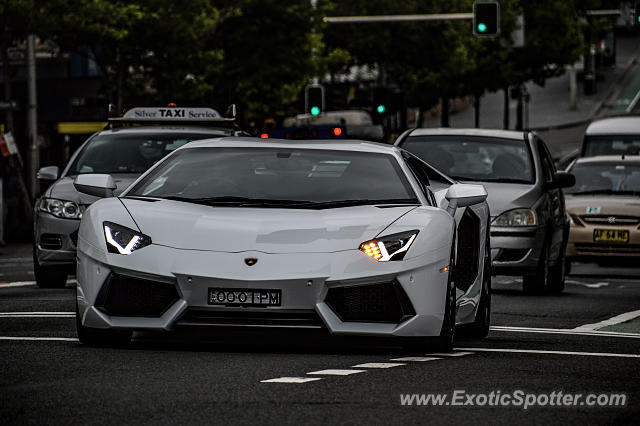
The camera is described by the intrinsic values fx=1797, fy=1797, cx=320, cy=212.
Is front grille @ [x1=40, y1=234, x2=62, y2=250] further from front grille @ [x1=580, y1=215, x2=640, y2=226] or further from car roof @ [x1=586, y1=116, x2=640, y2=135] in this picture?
car roof @ [x1=586, y1=116, x2=640, y2=135]

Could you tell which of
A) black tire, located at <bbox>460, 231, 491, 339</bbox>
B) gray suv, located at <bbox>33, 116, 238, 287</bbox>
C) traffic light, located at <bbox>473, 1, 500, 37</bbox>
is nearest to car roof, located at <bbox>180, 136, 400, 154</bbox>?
black tire, located at <bbox>460, 231, 491, 339</bbox>

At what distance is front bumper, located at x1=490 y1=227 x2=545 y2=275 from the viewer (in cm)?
1905

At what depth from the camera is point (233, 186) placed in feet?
36.4

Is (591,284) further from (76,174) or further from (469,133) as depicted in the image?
(76,174)

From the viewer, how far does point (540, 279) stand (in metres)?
19.1

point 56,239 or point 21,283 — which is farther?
point 21,283

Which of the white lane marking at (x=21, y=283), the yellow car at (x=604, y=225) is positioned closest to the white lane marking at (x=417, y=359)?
the white lane marking at (x=21, y=283)

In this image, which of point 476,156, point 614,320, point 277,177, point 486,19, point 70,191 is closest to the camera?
point 277,177

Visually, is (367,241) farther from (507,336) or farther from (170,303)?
(507,336)

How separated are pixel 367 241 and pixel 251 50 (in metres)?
41.0

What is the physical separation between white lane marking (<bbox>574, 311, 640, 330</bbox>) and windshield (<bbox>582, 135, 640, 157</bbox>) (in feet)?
72.0

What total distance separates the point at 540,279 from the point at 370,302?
9236mm

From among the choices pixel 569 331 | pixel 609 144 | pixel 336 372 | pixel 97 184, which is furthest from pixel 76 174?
pixel 609 144

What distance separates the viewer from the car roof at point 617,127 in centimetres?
3822
